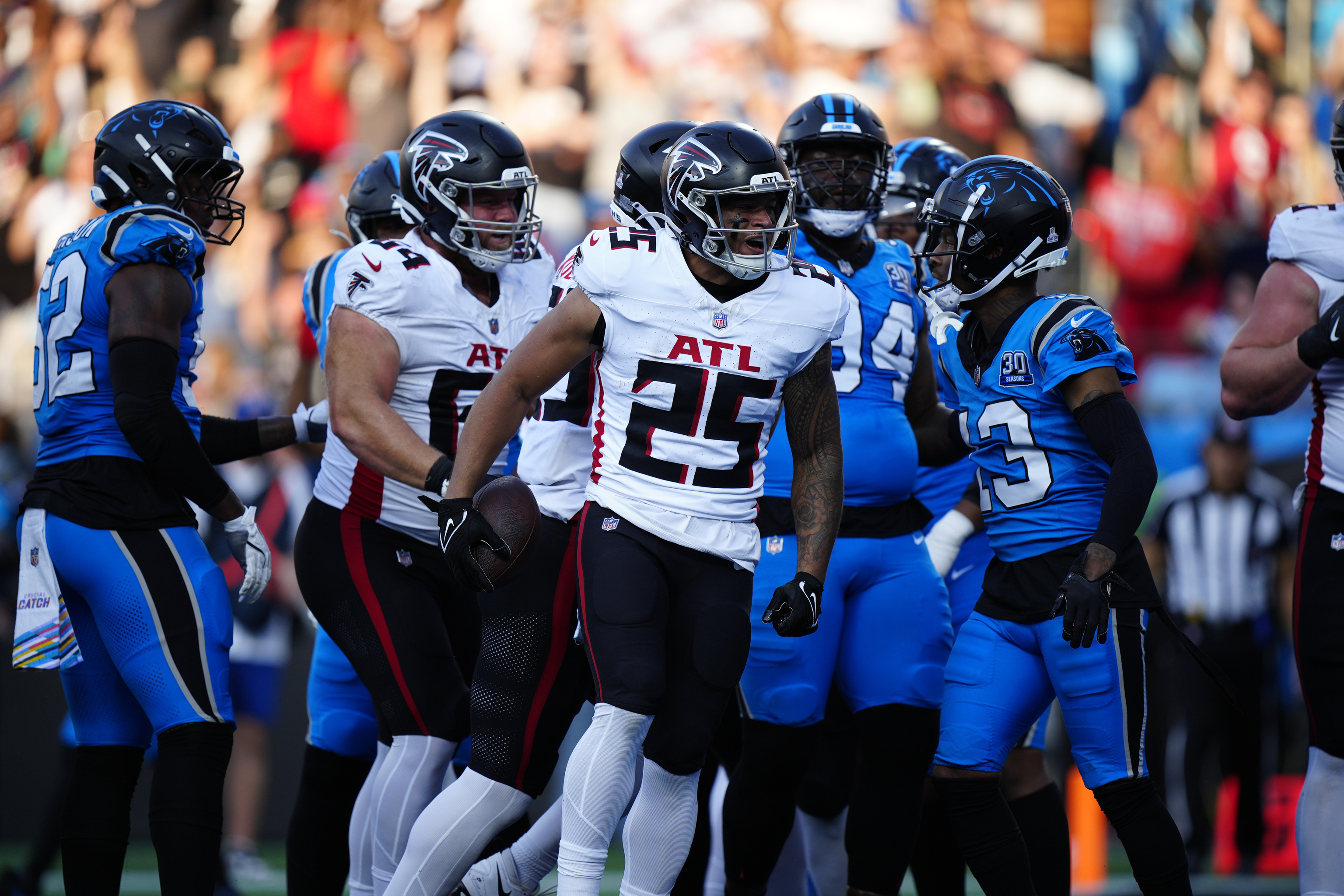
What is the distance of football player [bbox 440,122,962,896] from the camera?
3162 mm

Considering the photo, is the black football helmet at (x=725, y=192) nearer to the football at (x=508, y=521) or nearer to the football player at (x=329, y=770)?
the football at (x=508, y=521)

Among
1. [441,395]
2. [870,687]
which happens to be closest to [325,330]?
[441,395]

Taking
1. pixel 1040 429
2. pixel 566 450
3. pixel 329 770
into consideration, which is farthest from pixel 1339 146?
pixel 329 770

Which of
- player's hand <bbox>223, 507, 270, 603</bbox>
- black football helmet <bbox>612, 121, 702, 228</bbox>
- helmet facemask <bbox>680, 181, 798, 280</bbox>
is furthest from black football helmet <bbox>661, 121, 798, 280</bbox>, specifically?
player's hand <bbox>223, 507, 270, 603</bbox>

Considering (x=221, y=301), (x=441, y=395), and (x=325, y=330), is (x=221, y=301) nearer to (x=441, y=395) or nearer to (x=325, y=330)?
(x=325, y=330)

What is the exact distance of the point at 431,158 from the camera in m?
3.88

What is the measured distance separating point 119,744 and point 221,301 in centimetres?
709

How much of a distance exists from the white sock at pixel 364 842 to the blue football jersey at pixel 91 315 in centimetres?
107

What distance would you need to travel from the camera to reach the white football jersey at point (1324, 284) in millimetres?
3480

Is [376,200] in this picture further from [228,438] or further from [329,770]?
[329,770]

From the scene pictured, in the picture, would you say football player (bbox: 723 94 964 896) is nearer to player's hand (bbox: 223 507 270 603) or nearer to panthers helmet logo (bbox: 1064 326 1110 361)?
panthers helmet logo (bbox: 1064 326 1110 361)

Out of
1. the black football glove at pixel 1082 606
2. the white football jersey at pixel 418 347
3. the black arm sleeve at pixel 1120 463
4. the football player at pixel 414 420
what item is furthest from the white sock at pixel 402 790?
the black arm sleeve at pixel 1120 463

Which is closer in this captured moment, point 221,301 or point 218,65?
point 221,301

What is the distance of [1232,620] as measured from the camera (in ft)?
25.2
